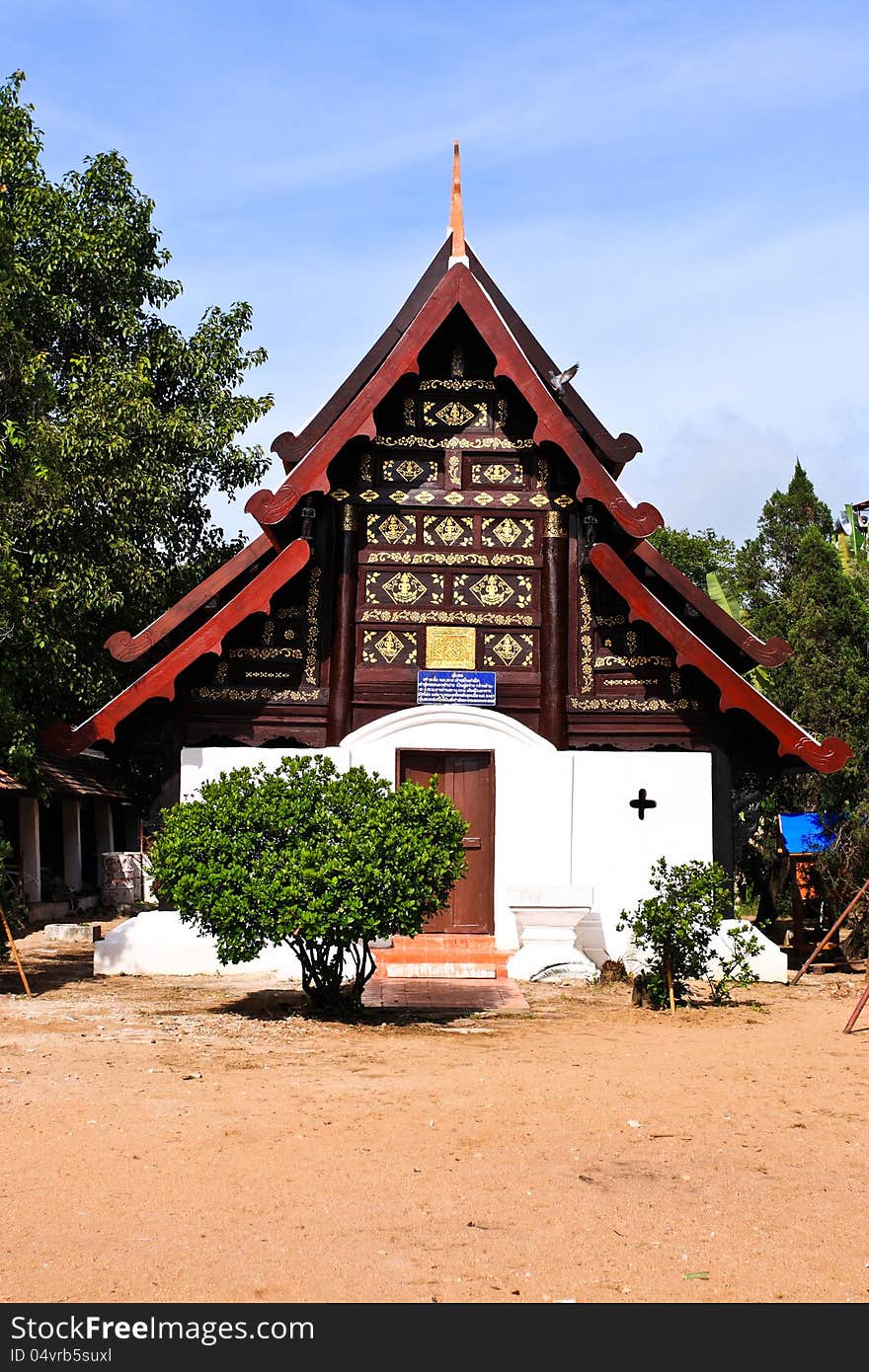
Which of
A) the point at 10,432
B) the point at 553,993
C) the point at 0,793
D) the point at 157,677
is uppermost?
the point at 10,432

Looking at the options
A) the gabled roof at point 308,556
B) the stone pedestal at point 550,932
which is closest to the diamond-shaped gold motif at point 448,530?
the gabled roof at point 308,556

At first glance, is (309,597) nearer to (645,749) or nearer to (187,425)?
(645,749)

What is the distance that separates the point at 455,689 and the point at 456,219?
5.80 m

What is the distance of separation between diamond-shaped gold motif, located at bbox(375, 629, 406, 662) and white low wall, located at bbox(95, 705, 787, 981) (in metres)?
0.64

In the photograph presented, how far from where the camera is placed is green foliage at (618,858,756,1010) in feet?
36.4

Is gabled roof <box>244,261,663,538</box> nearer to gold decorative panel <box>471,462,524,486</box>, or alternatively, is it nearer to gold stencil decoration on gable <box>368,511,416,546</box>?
gold decorative panel <box>471,462,524,486</box>

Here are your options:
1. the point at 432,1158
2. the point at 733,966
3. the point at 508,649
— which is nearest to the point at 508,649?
the point at 508,649

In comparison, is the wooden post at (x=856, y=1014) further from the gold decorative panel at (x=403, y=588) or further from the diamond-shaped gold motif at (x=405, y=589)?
the diamond-shaped gold motif at (x=405, y=589)

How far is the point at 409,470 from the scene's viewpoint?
47.9 ft

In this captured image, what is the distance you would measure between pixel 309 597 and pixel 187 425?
8.98m

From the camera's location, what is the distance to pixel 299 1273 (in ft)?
15.4

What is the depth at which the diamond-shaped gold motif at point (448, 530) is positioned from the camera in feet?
47.5
